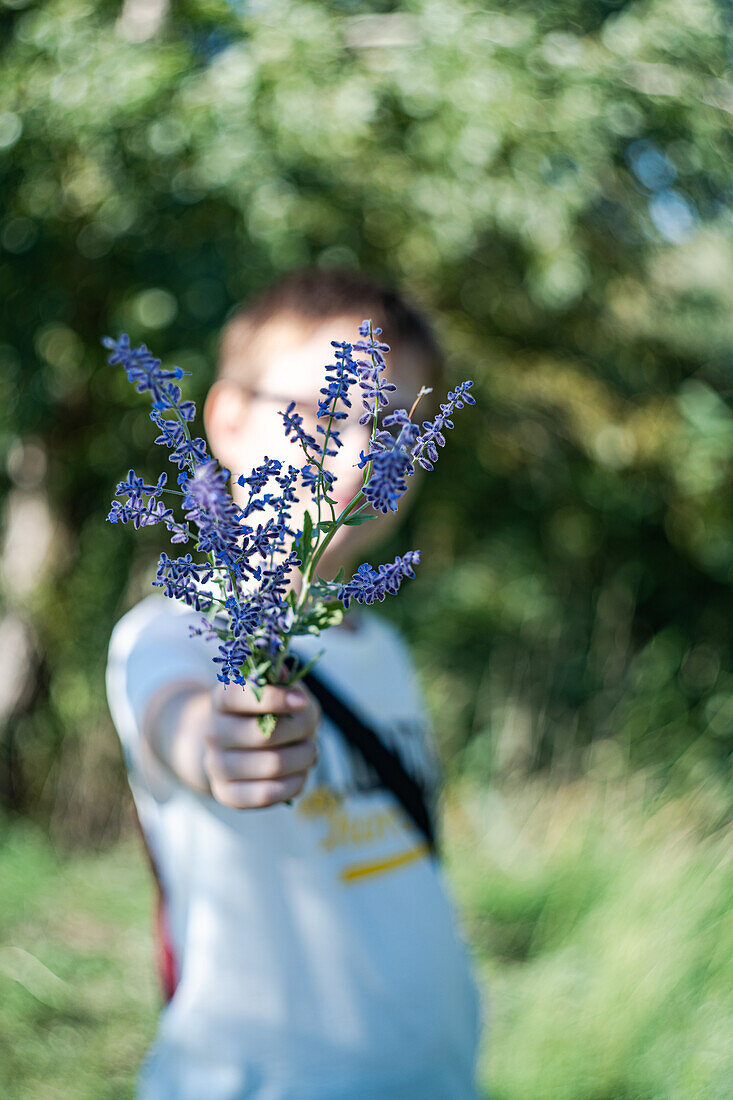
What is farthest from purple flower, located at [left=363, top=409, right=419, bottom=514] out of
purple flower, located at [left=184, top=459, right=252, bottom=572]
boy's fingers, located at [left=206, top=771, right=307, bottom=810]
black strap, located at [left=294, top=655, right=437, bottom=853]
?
black strap, located at [left=294, top=655, right=437, bottom=853]

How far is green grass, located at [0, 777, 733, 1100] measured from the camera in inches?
103

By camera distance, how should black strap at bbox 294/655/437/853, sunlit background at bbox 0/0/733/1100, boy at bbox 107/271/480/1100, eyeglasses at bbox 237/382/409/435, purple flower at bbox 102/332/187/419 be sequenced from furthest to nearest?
sunlit background at bbox 0/0/733/1100
black strap at bbox 294/655/437/853
boy at bbox 107/271/480/1100
eyeglasses at bbox 237/382/409/435
purple flower at bbox 102/332/187/419

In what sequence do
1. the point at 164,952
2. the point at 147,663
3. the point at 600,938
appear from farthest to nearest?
the point at 600,938
the point at 164,952
the point at 147,663

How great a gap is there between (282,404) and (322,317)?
23 cm

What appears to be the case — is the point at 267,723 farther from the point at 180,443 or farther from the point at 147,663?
the point at 147,663

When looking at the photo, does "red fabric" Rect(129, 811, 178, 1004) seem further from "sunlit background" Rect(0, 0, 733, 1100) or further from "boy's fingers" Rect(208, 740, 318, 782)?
"sunlit background" Rect(0, 0, 733, 1100)

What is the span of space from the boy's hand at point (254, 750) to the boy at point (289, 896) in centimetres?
23

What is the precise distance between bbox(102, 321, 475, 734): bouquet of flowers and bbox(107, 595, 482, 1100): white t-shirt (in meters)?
0.49

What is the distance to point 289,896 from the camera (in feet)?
4.55

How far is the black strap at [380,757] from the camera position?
1.45m

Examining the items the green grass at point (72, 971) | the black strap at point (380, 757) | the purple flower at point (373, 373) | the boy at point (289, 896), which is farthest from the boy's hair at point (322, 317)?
the green grass at point (72, 971)

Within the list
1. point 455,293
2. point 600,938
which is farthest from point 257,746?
point 455,293

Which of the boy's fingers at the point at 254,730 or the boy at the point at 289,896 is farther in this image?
the boy at the point at 289,896

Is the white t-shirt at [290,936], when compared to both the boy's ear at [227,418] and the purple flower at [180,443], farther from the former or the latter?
the purple flower at [180,443]
